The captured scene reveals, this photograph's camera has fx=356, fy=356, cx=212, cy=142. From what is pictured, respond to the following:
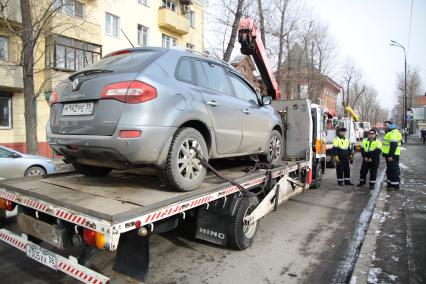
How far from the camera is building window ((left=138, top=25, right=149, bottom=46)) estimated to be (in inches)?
862

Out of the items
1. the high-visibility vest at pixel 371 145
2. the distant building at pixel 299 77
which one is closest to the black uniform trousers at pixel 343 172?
the high-visibility vest at pixel 371 145

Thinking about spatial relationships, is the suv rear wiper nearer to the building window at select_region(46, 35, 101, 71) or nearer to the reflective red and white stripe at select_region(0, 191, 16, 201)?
the reflective red and white stripe at select_region(0, 191, 16, 201)

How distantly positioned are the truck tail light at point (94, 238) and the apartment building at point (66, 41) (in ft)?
31.0

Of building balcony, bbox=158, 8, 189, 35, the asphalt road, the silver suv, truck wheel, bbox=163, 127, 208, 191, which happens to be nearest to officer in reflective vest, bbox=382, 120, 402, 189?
the asphalt road

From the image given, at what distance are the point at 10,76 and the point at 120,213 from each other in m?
14.3

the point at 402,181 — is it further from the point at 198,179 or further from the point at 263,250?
the point at 198,179

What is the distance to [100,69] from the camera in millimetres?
3727

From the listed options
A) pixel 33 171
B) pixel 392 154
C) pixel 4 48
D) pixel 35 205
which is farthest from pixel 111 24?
pixel 35 205

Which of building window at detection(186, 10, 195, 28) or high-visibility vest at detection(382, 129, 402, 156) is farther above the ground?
building window at detection(186, 10, 195, 28)

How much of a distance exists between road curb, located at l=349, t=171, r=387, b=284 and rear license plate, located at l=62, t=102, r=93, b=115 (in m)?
3.16

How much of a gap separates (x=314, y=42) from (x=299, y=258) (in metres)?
30.9

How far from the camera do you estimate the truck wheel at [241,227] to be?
168 inches

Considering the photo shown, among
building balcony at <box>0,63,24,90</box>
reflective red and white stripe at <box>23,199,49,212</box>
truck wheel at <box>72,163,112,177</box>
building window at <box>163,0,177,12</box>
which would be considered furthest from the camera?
building window at <box>163,0,177,12</box>

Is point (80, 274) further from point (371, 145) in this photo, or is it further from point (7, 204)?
point (371, 145)
